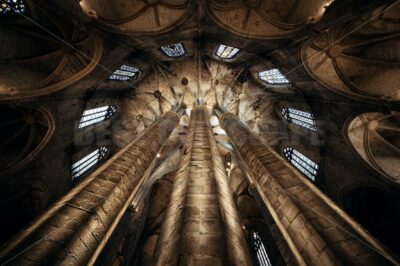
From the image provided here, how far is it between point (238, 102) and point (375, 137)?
8.43 metres

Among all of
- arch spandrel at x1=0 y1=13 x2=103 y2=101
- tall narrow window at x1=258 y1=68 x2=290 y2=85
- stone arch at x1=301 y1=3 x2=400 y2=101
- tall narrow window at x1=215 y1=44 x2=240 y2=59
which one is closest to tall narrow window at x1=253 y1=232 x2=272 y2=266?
stone arch at x1=301 y1=3 x2=400 y2=101

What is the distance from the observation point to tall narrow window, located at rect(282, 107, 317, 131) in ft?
37.4

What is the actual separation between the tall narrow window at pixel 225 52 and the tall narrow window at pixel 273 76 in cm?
230

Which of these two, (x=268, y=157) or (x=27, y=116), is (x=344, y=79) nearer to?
(x=268, y=157)

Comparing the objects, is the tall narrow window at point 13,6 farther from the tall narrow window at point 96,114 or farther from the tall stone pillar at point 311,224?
the tall stone pillar at point 311,224

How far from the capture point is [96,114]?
1259 centimetres

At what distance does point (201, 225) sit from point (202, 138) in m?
4.23

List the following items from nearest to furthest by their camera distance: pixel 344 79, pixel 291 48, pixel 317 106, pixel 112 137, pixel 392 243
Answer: pixel 291 48 → pixel 344 79 → pixel 392 243 → pixel 317 106 → pixel 112 137

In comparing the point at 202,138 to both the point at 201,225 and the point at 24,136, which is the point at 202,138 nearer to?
the point at 201,225

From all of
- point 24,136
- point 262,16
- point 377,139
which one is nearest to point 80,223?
point 262,16

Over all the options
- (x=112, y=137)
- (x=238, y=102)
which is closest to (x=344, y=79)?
(x=238, y=102)

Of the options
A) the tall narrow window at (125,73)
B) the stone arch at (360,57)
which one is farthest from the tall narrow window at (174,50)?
the stone arch at (360,57)

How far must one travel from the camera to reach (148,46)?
29.6ft

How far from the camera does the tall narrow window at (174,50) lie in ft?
41.5
